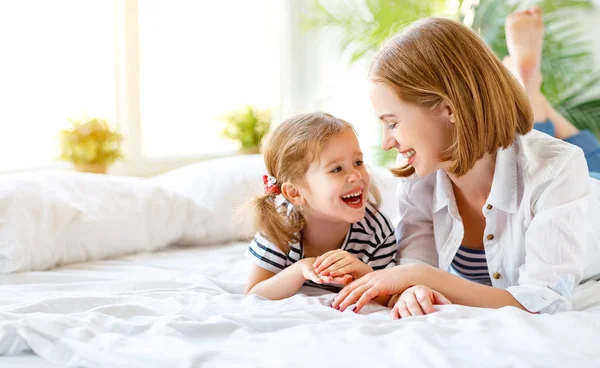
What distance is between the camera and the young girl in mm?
1840

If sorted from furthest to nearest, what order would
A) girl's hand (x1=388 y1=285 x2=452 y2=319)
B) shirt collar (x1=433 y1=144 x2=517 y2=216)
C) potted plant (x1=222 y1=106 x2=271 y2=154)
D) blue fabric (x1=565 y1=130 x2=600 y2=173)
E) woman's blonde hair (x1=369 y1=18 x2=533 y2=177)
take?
potted plant (x1=222 y1=106 x2=271 y2=154)
blue fabric (x1=565 y1=130 x2=600 y2=173)
shirt collar (x1=433 y1=144 x2=517 y2=216)
woman's blonde hair (x1=369 y1=18 x2=533 y2=177)
girl's hand (x1=388 y1=285 x2=452 y2=319)

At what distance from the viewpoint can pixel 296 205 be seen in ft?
6.37

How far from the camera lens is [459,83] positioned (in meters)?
1.61

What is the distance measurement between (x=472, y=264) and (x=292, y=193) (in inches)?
18.9

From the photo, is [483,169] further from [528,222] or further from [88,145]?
[88,145]

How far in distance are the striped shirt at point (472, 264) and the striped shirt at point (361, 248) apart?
6.4 inches

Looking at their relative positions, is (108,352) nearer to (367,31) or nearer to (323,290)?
(323,290)

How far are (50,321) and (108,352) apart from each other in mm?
194

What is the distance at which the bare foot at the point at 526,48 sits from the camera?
8.91ft

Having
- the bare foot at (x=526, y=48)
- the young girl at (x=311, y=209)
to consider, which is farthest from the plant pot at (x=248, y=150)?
the young girl at (x=311, y=209)

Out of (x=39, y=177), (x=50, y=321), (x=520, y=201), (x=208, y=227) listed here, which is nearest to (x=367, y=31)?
(x=208, y=227)

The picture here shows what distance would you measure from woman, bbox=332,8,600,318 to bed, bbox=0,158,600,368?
0.09m

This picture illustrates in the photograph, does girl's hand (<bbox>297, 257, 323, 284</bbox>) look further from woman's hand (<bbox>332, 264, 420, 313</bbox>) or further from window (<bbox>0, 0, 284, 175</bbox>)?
window (<bbox>0, 0, 284, 175</bbox>)

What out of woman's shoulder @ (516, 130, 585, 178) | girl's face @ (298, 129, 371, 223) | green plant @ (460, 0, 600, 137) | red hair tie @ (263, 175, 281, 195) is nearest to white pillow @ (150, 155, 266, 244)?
red hair tie @ (263, 175, 281, 195)
